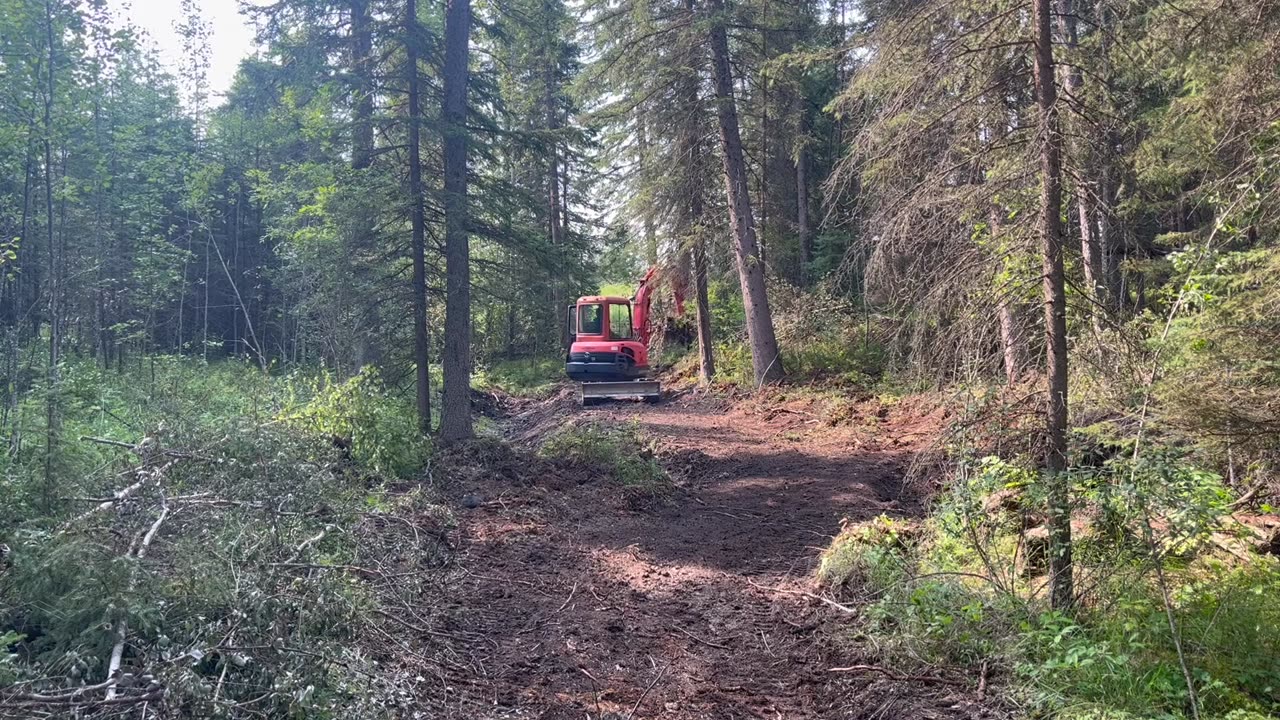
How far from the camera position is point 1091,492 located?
14.2 feet

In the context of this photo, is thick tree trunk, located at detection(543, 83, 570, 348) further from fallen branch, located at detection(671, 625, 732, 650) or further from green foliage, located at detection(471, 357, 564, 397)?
fallen branch, located at detection(671, 625, 732, 650)

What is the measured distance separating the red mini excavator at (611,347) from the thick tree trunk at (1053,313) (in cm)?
1260

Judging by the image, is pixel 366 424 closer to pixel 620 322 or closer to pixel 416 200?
pixel 416 200

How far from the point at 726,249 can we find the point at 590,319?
13.3 feet

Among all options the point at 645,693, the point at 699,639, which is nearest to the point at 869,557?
the point at 699,639

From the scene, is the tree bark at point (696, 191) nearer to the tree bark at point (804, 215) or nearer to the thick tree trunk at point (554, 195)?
the tree bark at point (804, 215)

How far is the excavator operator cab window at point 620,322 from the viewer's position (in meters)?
19.2

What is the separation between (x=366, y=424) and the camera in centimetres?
935

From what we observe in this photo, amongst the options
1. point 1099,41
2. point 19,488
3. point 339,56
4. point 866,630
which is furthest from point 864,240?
point 339,56

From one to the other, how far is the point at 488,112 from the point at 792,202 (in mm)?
14288

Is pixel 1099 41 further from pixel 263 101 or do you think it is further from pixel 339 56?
pixel 263 101

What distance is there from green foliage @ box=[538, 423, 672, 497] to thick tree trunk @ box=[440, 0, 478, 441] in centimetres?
138

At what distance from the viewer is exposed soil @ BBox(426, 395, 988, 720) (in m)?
4.28

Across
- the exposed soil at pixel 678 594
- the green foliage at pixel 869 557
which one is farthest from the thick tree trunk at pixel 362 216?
the green foliage at pixel 869 557
